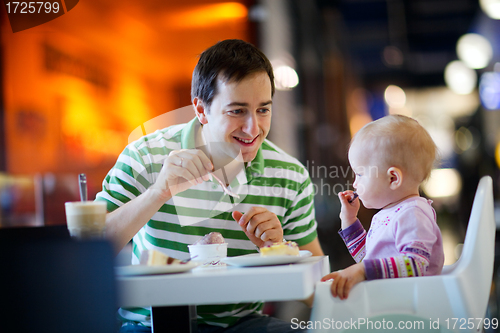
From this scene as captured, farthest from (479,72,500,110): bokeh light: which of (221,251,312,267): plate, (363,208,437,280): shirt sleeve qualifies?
(221,251,312,267): plate

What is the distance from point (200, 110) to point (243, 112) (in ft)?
0.84

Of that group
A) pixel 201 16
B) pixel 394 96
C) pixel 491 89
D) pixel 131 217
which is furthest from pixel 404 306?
pixel 394 96

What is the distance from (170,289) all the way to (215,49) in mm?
1139

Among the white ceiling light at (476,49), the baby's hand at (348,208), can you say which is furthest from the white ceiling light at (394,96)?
the baby's hand at (348,208)

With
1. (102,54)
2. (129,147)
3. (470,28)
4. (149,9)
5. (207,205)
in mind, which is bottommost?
(207,205)

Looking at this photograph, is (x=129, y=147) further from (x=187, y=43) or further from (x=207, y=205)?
(x=187, y=43)

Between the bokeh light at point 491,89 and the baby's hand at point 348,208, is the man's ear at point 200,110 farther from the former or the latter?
the bokeh light at point 491,89

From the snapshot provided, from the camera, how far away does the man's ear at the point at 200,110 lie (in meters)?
1.90

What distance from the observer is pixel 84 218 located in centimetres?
115

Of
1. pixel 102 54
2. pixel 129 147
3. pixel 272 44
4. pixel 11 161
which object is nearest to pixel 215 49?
pixel 129 147

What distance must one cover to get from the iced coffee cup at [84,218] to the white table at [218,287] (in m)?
0.25

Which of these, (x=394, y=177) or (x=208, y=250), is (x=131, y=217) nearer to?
(x=208, y=250)

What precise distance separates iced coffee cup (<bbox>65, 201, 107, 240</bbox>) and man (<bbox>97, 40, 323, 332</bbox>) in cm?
30

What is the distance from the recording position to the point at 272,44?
5172mm
